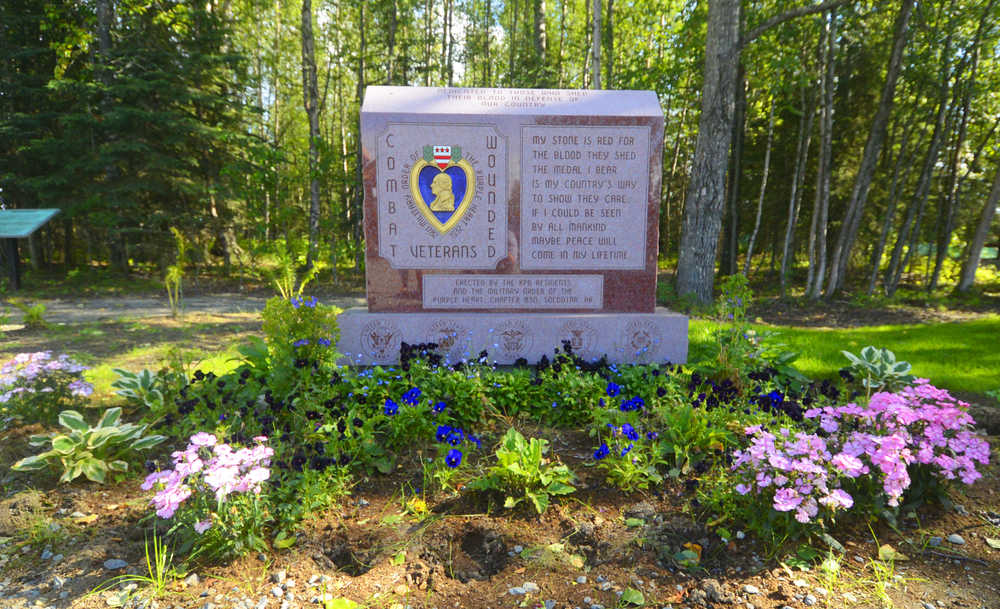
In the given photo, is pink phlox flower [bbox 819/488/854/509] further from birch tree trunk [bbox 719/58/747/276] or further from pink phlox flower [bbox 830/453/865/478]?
birch tree trunk [bbox 719/58/747/276]

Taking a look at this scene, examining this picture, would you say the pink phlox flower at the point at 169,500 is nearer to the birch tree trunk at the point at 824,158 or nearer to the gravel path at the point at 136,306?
the gravel path at the point at 136,306

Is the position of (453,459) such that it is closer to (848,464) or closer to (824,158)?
(848,464)

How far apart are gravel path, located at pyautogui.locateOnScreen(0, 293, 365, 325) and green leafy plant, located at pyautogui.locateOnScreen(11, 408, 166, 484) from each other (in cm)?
670

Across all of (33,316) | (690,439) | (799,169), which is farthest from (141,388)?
(799,169)

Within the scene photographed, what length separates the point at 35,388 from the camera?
149 inches

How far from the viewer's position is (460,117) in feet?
15.5

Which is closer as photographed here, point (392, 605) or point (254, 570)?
point (392, 605)

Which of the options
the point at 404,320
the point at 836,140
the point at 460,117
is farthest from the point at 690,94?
the point at 404,320

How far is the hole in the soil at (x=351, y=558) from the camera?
90.0 inches

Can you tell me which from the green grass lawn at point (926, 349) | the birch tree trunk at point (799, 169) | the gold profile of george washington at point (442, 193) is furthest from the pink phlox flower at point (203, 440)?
the birch tree trunk at point (799, 169)

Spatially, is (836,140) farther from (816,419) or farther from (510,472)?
(510,472)

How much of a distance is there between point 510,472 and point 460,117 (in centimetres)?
338

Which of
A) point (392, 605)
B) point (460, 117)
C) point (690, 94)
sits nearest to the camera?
point (392, 605)

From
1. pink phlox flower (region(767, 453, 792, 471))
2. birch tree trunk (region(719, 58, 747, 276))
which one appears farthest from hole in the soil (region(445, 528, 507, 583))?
birch tree trunk (region(719, 58, 747, 276))
